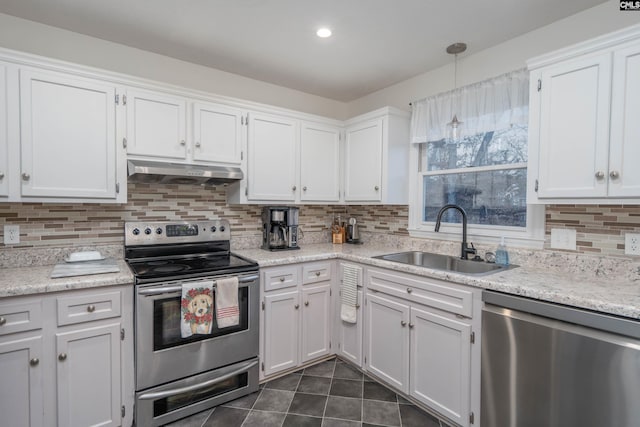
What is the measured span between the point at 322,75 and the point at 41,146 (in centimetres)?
210

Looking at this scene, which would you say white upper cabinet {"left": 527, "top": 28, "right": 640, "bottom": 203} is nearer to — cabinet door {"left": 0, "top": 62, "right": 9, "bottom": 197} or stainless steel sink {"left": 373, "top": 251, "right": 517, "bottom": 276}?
stainless steel sink {"left": 373, "top": 251, "right": 517, "bottom": 276}

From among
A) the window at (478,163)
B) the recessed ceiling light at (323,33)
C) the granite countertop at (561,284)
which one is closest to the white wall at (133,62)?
the recessed ceiling light at (323,33)

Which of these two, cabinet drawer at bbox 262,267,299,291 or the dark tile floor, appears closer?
the dark tile floor

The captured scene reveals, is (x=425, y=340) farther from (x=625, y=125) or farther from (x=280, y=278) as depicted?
(x=625, y=125)

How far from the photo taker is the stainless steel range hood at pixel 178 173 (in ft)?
6.79

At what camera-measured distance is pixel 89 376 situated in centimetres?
172

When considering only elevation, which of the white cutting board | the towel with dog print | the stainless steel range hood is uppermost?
the stainless steel range hood

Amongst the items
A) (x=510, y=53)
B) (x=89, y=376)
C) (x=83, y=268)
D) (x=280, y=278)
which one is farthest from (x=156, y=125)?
(x=510, y=53)

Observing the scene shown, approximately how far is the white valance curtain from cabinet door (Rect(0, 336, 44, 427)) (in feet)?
9.47

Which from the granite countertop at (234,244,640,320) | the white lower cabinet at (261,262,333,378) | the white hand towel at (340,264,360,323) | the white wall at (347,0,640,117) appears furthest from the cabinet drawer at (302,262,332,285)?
the white wall at (347,0,640,117)

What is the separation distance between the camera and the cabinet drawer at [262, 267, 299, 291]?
2.33 m

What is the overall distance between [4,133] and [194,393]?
73.1 inches

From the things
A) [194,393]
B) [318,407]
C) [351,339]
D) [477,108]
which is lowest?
[318,407]

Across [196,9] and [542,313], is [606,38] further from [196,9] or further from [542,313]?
[196,9]
